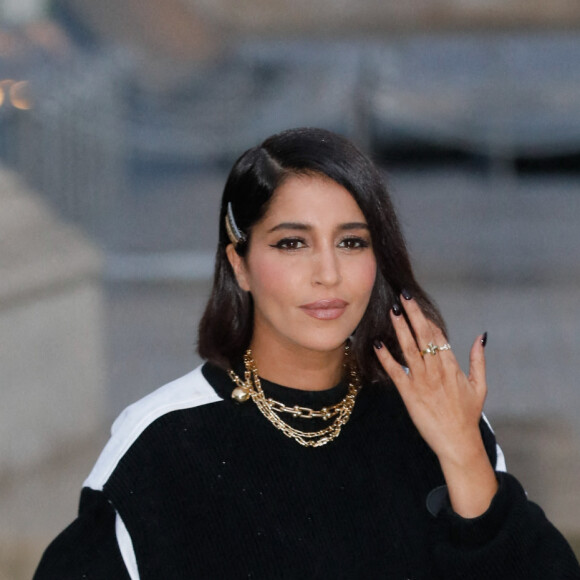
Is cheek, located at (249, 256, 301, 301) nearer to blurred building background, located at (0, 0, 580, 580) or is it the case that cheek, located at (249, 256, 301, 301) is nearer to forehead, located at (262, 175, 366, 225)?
forehead, located at (262, 175, 366, 225)

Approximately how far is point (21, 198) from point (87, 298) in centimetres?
67

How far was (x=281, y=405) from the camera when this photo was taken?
79.6 inches

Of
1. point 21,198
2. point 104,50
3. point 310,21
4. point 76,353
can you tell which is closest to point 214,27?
→ point 104,50

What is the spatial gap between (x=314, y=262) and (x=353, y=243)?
9 centimetres

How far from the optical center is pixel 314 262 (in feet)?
6.24

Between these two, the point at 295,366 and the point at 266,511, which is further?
the point at 295,366

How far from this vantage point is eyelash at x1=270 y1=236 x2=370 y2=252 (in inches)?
75.8

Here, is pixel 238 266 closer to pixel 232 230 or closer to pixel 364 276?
pixel 232 230

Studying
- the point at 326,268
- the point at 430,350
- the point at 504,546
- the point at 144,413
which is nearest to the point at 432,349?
the point at 430,350

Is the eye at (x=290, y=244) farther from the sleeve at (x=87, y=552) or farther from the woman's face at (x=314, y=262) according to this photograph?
the sleeve at (x=87, y=552)

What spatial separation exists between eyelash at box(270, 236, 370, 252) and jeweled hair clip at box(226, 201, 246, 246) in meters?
0.09

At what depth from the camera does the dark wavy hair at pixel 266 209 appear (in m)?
1.93

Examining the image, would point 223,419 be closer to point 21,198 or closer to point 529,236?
point 21,198

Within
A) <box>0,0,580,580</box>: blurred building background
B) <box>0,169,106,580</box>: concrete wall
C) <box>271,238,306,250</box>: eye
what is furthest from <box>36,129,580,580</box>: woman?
<box>0,169,106,580</box>: concrete wall
